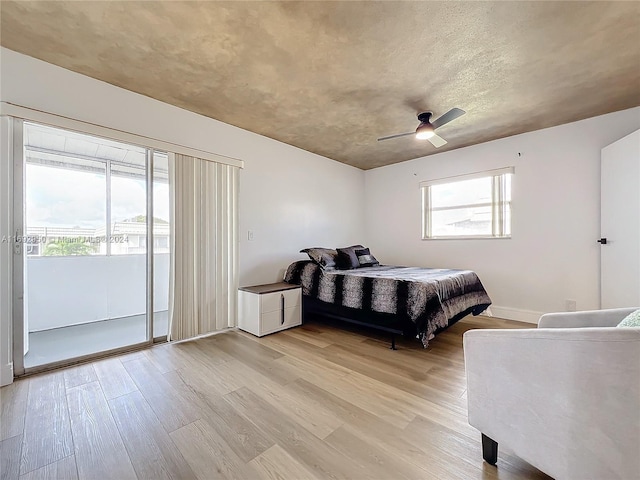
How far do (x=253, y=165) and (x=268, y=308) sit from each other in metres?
1.84

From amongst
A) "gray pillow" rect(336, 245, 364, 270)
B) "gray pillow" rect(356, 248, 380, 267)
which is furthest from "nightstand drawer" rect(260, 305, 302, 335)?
Answer: "gray pillow" rect(356, 248, 380, 267)

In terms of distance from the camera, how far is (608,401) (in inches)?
34.8

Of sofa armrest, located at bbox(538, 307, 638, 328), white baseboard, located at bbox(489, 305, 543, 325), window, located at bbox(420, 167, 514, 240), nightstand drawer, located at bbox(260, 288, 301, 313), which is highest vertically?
window, located at bbox(420, 167, 514, 240)

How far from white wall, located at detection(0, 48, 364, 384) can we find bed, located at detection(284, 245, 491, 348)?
0.67 m

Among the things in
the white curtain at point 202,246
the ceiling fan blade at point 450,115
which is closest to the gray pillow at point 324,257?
the white curtain at point 202,246

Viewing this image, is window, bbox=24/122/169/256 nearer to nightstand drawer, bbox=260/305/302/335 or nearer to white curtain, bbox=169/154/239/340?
white curtain, bbox=169/154/239/340

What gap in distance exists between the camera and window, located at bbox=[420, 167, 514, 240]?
3697 mm

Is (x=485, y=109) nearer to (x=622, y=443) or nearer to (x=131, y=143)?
(x=622, y=443)

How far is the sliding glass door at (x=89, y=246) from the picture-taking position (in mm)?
2668

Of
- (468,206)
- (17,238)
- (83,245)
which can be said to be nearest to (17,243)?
(17,238)

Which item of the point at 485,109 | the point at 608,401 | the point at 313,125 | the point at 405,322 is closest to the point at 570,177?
the point at 485,109

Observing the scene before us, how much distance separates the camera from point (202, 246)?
2.99 metres

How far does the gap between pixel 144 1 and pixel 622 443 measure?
299 cm

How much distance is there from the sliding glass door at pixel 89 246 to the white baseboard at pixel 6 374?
147mm
